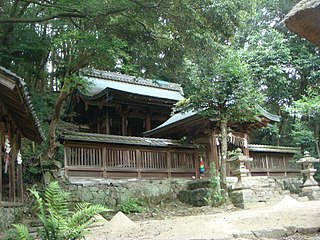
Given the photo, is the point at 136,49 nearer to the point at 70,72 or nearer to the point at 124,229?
the point at 70,72

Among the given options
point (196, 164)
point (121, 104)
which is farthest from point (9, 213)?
point (121, 104)

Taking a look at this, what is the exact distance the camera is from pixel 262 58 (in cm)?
2597

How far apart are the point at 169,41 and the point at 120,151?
6.46 metres

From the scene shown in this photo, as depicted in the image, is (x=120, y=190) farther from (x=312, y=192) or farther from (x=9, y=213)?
(x=312, y=192)

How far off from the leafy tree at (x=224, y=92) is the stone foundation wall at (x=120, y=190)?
3.41 metres

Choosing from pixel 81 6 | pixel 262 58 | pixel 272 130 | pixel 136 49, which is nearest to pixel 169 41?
pixel 136 49

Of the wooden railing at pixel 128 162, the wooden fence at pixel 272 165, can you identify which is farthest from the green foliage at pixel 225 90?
the wooden fence at pixel 272 165

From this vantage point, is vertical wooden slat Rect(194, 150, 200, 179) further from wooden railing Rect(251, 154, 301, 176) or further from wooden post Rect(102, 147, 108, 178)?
wooden post Rect(102, 147, 108, 178)

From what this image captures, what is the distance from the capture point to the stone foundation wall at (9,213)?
9.71 m

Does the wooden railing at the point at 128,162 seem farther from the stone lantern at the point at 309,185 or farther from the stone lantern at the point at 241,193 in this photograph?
the stone lantern at the point at 309,185

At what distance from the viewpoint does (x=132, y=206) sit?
568 inches

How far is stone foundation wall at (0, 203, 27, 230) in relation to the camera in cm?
971

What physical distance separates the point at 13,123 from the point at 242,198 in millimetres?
8281

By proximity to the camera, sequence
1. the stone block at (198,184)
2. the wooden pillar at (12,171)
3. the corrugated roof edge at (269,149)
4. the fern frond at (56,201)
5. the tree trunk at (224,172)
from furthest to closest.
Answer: the corrugated roof edge at (269,149), the stone block at (198,184), the tree trunk at (224,172), the wooden pillar at (12,171), the fern frond at (56,201)
